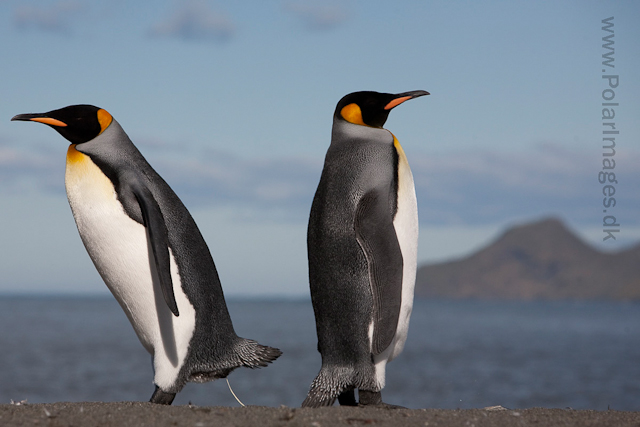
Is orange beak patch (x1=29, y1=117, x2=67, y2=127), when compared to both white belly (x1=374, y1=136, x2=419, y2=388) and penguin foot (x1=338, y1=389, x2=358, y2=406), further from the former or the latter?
penguin foot (x1=338, y1=389, x2=358, y2=406)

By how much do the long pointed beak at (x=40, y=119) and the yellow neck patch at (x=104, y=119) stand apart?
25cm

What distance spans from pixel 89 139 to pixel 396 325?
8.32 feet

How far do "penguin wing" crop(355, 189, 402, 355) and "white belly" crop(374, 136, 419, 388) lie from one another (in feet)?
0.54

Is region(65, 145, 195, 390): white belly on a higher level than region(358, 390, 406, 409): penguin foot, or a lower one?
higher

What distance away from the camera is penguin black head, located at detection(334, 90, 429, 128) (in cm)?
456

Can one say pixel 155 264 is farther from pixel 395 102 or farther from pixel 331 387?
pixel 395 102

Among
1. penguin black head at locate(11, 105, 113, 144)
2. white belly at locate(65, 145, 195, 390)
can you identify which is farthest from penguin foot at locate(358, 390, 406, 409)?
penguin black head at locate(11, 105, 113, 144)

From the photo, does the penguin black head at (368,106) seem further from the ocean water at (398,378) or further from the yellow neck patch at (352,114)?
the ocean water at (398,378)

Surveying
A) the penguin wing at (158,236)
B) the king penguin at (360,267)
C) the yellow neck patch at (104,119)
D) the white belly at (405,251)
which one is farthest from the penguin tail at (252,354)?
the yellow neck patch at (104,119)

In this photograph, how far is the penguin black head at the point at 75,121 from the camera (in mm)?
4621

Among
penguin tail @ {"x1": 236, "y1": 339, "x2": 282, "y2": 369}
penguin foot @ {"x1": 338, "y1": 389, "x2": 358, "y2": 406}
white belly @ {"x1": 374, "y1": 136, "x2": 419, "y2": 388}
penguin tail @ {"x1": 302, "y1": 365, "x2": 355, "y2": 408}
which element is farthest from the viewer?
penguin tail @ {"x1": 236, "y1": 339, "x2": 282, "y2": 369}

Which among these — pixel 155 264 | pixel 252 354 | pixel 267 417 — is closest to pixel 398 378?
pixel 252 354

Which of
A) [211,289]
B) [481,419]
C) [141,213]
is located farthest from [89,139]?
[481,419]

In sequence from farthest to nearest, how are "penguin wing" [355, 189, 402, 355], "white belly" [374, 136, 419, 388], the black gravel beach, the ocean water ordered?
the ocean water, "white belly" [374, 136, 419, 388], "penguin wing" [355, 189, 402, 355], the black gravel beach
